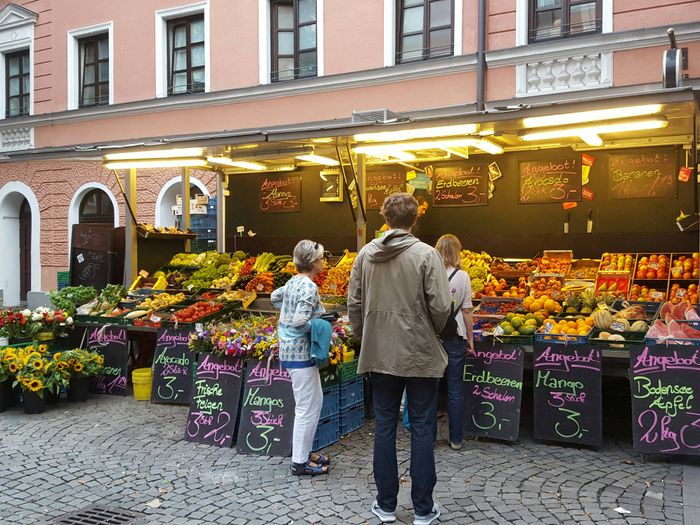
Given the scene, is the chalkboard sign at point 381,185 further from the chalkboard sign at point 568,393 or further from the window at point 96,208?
the window at point 96,208

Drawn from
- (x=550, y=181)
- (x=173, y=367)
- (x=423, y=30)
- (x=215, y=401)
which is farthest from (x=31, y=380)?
(x=423, y=30)

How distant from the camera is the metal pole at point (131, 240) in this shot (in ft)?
33.8

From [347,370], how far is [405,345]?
2.26m

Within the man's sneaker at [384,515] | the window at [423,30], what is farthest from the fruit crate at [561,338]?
the window at [423,30]

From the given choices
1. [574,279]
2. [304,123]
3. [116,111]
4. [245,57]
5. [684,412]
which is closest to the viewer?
[684,412]

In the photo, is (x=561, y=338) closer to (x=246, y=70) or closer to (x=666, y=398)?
(x=666, y=398)

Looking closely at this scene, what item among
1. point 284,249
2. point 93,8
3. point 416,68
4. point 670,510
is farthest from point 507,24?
point 93,8

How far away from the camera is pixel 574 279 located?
8836 mm

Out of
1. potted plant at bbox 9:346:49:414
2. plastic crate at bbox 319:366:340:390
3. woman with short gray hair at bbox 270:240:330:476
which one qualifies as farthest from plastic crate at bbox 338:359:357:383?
potted plant at bbox 9:346:49:414

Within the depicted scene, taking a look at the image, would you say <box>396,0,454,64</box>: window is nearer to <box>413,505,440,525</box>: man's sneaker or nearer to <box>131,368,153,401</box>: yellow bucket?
<box>131,368,153,401</box>: yellow bucket

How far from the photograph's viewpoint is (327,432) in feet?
19.9

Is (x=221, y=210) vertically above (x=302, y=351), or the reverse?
(x=221, y=210)

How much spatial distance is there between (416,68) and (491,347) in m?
6.94

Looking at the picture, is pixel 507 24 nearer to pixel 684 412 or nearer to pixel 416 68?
pixel 416 68
